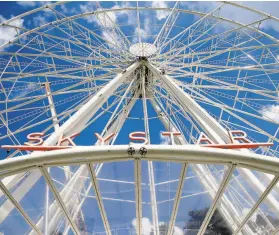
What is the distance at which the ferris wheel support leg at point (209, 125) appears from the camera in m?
11.0

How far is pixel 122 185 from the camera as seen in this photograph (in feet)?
42.4

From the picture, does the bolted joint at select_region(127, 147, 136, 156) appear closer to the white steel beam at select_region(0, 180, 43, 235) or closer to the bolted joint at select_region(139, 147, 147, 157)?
the bolted joint at select_region(139, 147, 147, 157)

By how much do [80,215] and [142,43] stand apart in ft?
43.3

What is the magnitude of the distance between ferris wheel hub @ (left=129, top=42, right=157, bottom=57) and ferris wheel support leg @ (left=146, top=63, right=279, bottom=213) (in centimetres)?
351

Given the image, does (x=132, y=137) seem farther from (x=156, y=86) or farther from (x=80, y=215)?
(x=156, y=86)

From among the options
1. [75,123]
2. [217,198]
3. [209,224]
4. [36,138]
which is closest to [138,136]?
[217,198]

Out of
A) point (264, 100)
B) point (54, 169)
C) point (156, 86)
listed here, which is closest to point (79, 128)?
point (54, 169)

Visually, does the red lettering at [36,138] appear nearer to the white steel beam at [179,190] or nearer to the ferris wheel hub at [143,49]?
the white steel beam at [179,190]

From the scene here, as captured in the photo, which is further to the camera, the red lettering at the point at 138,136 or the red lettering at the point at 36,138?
the red lettering at the point at 36,138

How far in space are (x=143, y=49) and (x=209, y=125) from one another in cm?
970

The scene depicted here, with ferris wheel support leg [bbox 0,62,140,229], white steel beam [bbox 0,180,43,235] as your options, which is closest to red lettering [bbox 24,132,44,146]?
ferris wheel support leg [bbox 0,62,140,229]

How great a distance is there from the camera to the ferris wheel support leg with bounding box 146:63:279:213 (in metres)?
11.0

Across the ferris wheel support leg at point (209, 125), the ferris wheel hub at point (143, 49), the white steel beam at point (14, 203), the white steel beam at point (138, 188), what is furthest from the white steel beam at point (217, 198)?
the ferris wheel hub at point (143, 49)

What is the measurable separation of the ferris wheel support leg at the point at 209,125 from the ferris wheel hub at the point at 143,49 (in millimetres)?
3515
